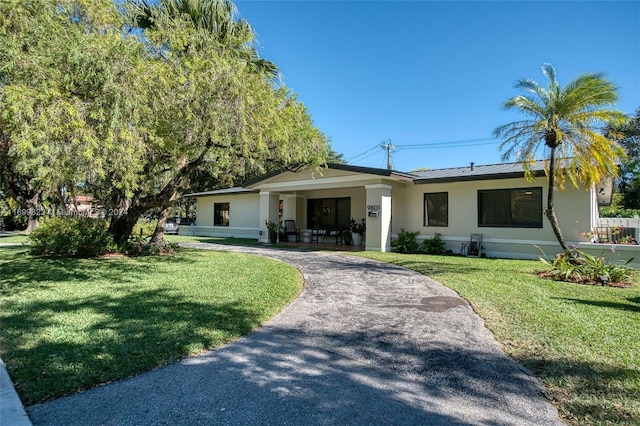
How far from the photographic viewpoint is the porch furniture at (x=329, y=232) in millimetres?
17047

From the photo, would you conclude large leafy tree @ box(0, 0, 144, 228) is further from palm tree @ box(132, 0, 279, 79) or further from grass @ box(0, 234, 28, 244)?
grass @ box(0, 234, 28, 244)

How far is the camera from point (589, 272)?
7859 mm

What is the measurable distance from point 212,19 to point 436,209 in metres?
9.99

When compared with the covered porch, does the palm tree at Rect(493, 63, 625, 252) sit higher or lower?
higher

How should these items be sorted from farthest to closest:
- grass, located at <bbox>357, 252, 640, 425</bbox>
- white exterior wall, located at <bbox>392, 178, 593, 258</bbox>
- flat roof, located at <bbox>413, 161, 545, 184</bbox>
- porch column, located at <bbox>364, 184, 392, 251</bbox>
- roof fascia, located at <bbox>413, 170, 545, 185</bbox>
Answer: porch column, located at <bbox>364, 184, 392, 251</bbox> → flat roof, located at <bbox>413, 161, 545, 184</bbox> → roof fascia, located at <bbox>413, 170, 545, 185</bbox> → white exterior wall, located at <bbox>392, 178, 593, 258</bbox> → grass, located at <bbox>357, 252, 640, 425</bbox>

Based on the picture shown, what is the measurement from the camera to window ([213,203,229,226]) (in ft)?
71.8

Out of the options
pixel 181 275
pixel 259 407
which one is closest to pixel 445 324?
pixel 259 407

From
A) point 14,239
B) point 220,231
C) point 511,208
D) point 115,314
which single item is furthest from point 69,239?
point 511,208

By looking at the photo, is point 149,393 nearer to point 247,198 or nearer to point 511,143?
point 511,143

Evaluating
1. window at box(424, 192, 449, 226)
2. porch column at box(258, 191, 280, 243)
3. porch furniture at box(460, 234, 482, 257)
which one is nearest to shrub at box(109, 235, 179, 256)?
porch column at box(258, 191, 280, 243)

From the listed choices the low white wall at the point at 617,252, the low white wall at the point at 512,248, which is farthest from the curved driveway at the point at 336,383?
the low white wall at the point at 512,248

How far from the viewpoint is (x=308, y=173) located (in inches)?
608

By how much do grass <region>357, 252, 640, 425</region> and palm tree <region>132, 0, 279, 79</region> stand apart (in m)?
7.03

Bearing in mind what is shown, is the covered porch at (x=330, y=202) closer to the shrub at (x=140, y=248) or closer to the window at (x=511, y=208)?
the window at (x=511, y=208)
